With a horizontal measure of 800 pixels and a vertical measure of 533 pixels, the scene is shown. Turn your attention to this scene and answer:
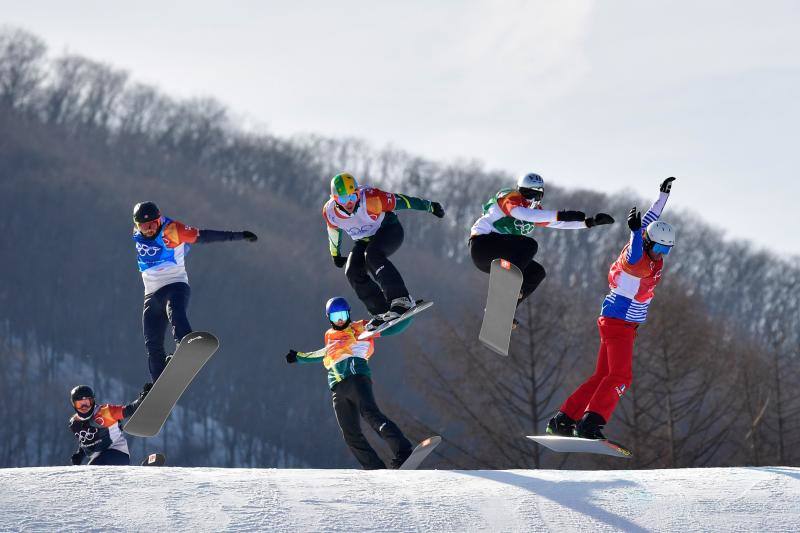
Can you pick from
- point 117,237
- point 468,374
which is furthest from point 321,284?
point 468,374

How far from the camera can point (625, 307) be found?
10406 mm

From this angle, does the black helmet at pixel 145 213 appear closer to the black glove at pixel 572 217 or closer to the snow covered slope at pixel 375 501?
the snow covered slope at pixel 375 501

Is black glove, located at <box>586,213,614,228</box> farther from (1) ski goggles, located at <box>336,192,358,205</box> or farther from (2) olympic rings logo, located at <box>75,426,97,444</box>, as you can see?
(2) olympic rings logo, located at <box>75,426,97,444</box>

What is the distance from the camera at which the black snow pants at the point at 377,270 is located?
11531mm

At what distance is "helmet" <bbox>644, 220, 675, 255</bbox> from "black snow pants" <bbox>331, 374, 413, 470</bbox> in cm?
282

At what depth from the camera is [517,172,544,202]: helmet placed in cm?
1150

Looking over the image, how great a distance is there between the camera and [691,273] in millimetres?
65062

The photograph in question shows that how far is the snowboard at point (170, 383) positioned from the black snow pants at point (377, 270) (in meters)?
1.67

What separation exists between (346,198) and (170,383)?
2532mm

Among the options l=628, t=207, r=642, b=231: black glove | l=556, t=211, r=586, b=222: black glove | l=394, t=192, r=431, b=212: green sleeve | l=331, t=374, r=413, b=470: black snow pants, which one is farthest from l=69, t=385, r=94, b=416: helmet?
l=628, t=207, r=642, b=231: black glove

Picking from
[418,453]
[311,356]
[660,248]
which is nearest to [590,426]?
[418,453]

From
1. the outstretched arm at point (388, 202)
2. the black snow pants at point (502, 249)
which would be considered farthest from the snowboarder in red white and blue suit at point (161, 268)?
the black snow pants at point (502, 249)

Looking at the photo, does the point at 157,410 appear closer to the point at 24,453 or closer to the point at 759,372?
the point at 759,372

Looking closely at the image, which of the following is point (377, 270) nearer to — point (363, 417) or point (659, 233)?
point (363, 417)
